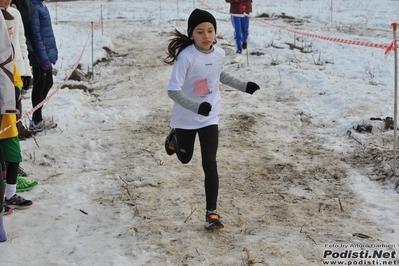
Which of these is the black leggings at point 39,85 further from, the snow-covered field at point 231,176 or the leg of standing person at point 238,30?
the leg of standing person at point 238,30

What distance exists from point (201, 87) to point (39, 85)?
3293 millimetres

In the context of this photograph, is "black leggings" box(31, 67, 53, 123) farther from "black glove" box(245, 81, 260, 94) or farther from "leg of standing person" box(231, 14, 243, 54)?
"leg of standing person" box(231, 14, 243, 54)

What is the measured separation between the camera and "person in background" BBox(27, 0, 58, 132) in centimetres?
611

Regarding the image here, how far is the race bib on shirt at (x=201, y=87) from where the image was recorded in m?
3.97

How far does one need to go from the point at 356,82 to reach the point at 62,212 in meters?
6.43

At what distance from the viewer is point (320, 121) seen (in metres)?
6.94

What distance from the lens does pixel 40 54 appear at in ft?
20.2

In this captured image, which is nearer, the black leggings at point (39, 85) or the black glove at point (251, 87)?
the black glove at point (251, 87)

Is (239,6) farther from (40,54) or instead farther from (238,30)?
(40,54)

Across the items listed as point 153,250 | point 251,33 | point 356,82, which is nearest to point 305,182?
point 153,250

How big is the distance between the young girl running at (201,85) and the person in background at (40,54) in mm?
2851

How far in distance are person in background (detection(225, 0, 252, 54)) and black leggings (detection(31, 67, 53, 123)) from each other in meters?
6.37

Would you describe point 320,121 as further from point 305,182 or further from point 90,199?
point 90,199

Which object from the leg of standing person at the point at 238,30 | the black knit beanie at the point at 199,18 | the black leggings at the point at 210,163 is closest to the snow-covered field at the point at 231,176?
the black leggings at the point at 210,163
